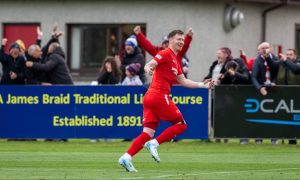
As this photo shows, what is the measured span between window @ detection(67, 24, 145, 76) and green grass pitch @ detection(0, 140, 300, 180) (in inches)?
379

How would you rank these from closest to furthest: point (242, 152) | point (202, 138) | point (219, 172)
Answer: point (219, 172)
point (242, 152)
point (202, 138)

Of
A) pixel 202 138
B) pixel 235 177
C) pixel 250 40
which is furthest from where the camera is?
pixel 250 40

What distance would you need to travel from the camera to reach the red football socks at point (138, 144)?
654 inches

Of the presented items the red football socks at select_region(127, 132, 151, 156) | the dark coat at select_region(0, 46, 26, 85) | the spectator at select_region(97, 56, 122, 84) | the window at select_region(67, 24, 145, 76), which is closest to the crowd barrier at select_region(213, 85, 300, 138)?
the spectator at select_region(97, 56, 122, 84)

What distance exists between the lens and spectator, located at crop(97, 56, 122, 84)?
1044 inches

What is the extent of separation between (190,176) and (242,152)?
21.0 ft

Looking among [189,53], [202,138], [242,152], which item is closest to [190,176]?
[242,152]

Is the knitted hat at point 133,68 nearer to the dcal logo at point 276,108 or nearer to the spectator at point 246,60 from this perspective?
the spectator at point 246,60

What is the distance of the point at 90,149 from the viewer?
22.8 m

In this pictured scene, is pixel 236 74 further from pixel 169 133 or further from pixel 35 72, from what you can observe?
pixel 169 133

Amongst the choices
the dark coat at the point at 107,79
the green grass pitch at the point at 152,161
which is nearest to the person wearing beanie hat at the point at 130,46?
the dark coat at the point at 107,79

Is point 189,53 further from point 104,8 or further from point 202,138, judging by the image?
point 202,138

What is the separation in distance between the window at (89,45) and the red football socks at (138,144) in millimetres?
18155

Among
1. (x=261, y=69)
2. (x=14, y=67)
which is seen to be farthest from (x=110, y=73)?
(x=261, y=69)
